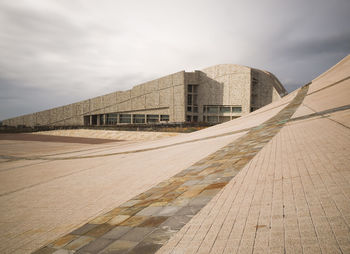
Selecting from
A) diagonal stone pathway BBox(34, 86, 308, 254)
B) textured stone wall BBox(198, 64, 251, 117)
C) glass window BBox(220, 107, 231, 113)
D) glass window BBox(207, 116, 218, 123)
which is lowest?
diagonal stone pathway BBox(34, 86, 308, 254)

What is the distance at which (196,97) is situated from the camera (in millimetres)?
42625

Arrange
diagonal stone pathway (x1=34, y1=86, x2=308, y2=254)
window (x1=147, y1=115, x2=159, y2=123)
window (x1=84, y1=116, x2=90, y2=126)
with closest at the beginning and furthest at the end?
1. diagonal stone pathway (x1=34, y1=86, x2=308, y2=254)
2. window (x1=147, y1=115, x2=159, y2=123)
3. window (x1=84, y1=116, x2=90, y2=126)

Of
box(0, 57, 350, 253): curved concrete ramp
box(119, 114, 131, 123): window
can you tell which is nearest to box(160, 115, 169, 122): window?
box(119, 114, 131, 123): window

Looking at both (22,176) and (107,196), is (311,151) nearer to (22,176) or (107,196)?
(107,196)

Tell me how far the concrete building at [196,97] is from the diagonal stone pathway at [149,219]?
118 ft

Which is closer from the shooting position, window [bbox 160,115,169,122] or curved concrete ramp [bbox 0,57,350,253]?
curved concrete ramp [bbox 0,57,350,253]

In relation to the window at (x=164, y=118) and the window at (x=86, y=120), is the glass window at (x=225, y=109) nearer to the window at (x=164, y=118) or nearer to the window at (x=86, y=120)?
the window at (x=164, y=118)

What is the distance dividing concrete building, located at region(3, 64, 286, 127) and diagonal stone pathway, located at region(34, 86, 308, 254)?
1411 inches

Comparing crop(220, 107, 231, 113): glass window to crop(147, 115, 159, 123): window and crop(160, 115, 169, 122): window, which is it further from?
crop(147, 115, 159, 123): window

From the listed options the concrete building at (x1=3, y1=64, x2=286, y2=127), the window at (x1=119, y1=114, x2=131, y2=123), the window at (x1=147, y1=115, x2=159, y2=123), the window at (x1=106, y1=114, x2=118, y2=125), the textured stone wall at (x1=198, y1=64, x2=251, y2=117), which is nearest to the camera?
the textured stone wall at (x1=198, y1=64, x2=251, y2=117)

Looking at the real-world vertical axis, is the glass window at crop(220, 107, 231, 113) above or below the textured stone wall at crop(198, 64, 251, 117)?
below

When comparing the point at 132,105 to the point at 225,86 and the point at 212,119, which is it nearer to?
the point at 212,119

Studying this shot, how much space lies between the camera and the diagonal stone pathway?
5.16 feet

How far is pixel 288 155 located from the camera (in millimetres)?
2561
